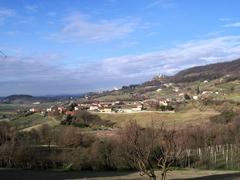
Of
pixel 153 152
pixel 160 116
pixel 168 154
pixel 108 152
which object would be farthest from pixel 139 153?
pixel 160 116

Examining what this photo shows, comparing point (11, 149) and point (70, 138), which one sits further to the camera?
point (70, 138)

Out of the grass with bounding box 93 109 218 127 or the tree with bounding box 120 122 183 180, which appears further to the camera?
the grass with bounding box 93 109 218 127

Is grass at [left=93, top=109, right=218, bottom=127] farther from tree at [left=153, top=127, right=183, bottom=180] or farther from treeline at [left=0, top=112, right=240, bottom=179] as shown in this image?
tree at [left=153, top=127, right=183, bottom=180]

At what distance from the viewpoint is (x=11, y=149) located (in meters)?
52.8

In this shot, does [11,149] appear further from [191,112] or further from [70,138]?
[191,112]

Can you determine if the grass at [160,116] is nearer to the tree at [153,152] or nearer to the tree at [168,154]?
the tree at [153,152]

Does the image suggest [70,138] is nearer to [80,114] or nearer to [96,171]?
[96,171]

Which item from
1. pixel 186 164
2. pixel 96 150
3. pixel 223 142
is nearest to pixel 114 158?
pixel 96 150

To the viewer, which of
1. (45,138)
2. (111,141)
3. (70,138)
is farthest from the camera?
(45,138)

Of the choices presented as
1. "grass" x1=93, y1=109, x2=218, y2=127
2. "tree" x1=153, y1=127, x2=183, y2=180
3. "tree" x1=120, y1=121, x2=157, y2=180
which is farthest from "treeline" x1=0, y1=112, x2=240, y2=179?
"grass" x1=93, y1=109, x2=218, y2=127

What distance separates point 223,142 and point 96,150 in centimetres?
2152

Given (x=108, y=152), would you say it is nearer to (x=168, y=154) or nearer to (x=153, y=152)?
(x=153, y=152)

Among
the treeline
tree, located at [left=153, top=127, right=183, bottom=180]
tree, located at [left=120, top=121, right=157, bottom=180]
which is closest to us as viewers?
tree, located at [left=120, top=121, right=157, bottom=180]

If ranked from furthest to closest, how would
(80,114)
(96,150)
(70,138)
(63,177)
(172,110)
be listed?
(172,110)
(80,114)
(70,138)
(96,150)
(63,177)
